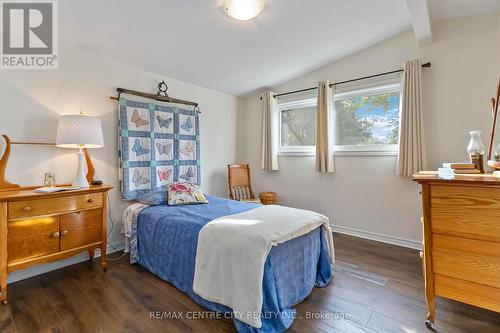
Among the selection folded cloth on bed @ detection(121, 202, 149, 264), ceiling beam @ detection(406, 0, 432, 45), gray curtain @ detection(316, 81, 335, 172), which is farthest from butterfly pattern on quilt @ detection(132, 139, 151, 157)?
ceiling beam @ detection(406, 0, 432, 45)

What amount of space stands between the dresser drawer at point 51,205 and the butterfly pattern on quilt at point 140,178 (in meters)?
0.58

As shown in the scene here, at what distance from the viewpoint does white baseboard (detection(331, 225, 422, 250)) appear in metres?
2.77

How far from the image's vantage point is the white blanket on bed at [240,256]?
142 cm

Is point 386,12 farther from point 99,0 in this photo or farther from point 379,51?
point 99,0

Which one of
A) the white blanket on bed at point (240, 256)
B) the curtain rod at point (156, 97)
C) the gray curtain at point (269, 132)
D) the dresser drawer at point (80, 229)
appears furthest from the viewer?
the gray curtain at point (269, 132)

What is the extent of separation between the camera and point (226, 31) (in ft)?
7.82

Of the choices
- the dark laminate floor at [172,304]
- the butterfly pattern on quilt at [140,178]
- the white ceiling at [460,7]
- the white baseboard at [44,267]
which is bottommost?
the dark laminate floor at [172,304]

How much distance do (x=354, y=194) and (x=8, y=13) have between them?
389cm

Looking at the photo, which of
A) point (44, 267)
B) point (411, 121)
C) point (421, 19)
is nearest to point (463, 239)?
point (411, 121)

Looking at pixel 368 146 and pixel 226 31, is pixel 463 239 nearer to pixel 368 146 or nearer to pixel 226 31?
pixel 368 146

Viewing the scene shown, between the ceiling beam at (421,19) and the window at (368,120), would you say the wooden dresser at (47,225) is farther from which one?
the ceiling beam at (421,19)

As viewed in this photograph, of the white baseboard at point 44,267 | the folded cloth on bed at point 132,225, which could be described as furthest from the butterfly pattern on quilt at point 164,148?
the white baseboard at point 44,267

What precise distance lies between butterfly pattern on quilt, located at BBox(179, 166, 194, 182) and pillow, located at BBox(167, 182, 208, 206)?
0.51m

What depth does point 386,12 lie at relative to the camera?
2.38 m
